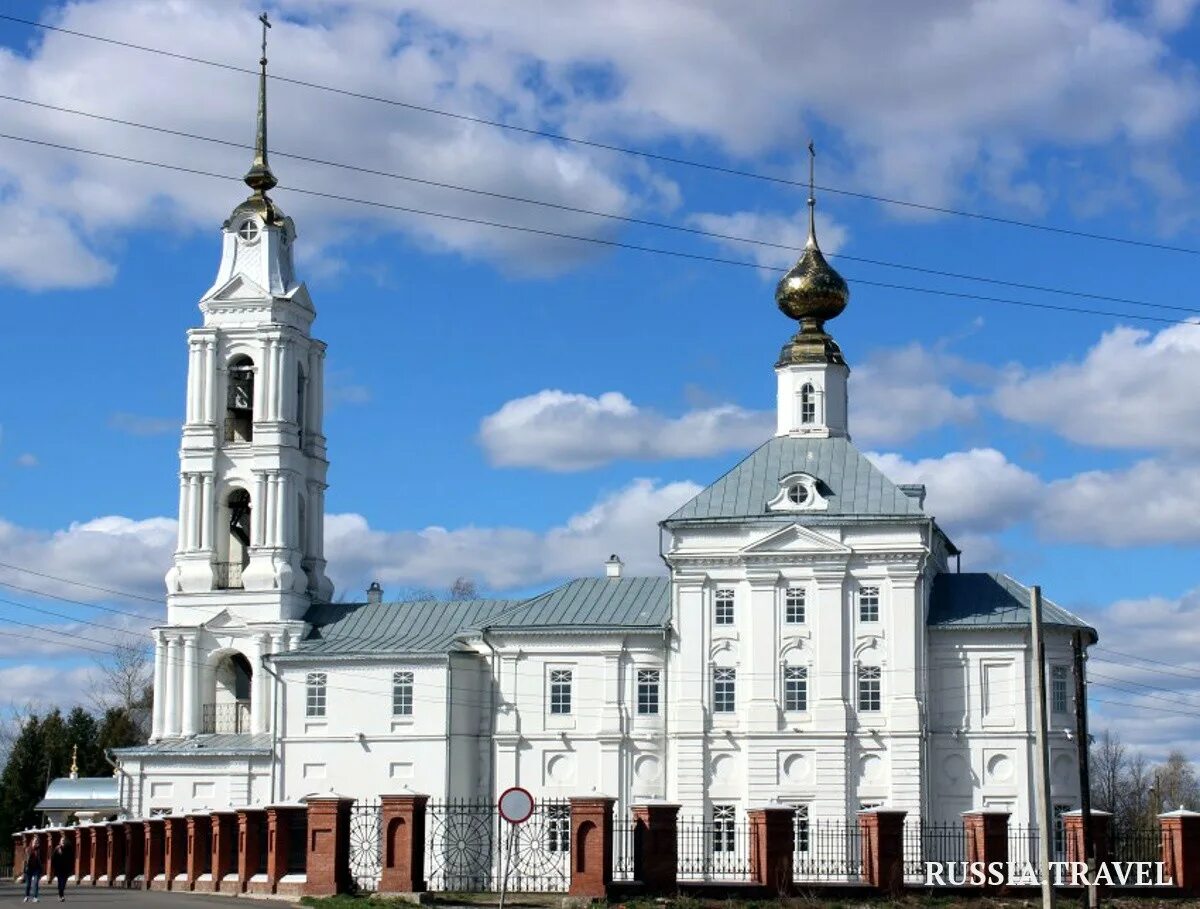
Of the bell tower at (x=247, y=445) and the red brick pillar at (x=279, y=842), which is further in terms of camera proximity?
the bell tower at (x=247, y=445)

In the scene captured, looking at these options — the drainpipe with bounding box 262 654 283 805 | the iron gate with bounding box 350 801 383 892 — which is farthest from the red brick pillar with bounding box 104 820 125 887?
the drainpipe with bounding box 262 654 283 805

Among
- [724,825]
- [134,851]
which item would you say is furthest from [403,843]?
[724,825]

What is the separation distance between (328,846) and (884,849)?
29.8 feet

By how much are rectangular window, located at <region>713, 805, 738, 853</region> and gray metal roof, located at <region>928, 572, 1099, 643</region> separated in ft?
21.7

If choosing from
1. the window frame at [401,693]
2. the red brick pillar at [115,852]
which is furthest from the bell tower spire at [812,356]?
the red brick pillar at [115,852]

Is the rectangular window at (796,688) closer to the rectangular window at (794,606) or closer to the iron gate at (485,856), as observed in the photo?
the rectangular window at (794,606)

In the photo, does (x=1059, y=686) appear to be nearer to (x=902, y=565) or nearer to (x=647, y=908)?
(x=902, y=565)

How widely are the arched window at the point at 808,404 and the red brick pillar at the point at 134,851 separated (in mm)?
20345

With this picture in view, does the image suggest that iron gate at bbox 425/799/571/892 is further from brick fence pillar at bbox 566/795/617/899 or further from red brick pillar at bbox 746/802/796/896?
brick fence pillar at bbox 566/795/617/899

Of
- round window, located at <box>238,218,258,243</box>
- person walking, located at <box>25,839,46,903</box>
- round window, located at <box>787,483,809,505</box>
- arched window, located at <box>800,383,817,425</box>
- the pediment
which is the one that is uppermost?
round window, located at <box>238,218,258,243</box>

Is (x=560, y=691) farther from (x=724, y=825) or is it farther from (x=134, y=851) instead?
(x=134, y=851)

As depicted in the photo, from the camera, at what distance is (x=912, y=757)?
4781 cm

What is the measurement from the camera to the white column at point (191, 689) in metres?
53.8

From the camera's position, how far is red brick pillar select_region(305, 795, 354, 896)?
110ft
